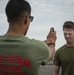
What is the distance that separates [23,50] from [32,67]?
0.18 m

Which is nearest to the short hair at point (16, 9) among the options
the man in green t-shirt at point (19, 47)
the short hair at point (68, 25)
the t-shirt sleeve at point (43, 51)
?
the man in green t-shirt at point (19, 47)

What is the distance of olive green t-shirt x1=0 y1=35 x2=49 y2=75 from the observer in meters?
2.87

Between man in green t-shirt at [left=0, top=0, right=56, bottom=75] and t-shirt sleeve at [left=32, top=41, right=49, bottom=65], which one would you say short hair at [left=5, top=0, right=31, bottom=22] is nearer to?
man in green t-shirt at [left=0, top=0, right=56, bottom=75]

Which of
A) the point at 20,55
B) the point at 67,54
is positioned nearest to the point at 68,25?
the point at 67,54

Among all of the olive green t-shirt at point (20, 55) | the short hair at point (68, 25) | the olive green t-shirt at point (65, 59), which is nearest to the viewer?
the olive green t-shirt at point (20, 55)

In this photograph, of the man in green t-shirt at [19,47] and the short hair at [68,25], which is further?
the short hair at [68,25]

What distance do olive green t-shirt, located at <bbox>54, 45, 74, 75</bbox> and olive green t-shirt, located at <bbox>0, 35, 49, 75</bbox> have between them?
330cm

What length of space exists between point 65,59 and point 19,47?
3496 millimetres

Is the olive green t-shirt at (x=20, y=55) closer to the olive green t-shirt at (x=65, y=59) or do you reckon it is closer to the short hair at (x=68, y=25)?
the olive green t-shirt at (x=65, y=59)

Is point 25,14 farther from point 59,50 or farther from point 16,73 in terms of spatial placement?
point 59,50

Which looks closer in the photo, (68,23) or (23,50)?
(23,50)

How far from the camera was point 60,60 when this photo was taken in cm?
647

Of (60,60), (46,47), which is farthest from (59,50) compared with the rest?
(46,47)

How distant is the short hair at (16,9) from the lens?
9.66ft
